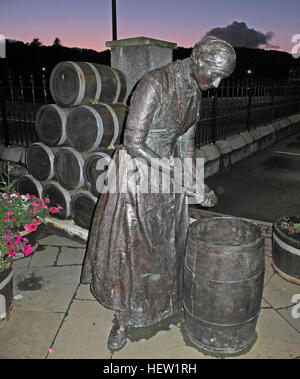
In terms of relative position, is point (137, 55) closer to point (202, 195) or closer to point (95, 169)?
point (95, 169)

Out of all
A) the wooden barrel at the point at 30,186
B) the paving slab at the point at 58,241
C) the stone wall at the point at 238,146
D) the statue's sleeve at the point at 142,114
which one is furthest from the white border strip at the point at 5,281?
the stone wall at the point at 238,146

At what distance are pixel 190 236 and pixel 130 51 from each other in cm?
297

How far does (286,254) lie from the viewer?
3635mm

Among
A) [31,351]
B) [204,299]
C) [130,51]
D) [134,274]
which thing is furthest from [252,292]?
[130,51]

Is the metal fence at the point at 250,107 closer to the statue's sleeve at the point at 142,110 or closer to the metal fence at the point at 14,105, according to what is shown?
the metal fence at the point at 14,105

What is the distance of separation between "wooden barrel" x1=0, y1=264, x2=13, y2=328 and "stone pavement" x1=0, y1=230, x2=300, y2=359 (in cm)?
11

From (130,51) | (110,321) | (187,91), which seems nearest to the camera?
(187,91)

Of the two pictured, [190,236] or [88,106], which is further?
[88,106]

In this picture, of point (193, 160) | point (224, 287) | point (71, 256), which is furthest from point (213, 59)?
point (71, 256)

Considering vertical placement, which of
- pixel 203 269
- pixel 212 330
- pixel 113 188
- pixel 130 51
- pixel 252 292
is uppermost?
pixel 130 51

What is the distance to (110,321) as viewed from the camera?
307 centimetres

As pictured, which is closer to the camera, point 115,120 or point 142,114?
point 142,114

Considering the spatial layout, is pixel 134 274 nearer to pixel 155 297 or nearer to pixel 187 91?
pixel 155 297

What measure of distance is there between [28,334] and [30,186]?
8.87 feet
